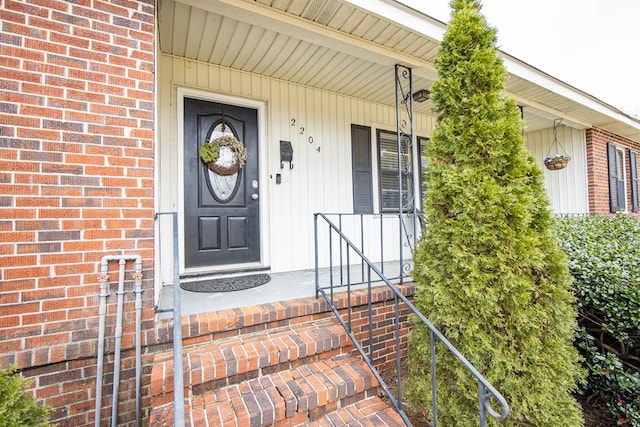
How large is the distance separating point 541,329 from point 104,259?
99.3 inches

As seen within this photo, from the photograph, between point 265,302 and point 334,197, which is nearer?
point 265,302

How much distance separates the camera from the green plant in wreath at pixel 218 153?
127 inches

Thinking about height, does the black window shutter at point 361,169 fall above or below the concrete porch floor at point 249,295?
above

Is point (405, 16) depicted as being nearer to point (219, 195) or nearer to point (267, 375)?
point (219, 195)

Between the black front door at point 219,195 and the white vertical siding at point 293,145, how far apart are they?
0.13m

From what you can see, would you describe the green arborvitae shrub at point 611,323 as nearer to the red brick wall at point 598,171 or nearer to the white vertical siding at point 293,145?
the white vertical siding at point 293,145

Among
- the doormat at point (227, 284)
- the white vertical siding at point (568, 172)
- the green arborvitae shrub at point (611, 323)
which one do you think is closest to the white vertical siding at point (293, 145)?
the doormat at point (227, 284)

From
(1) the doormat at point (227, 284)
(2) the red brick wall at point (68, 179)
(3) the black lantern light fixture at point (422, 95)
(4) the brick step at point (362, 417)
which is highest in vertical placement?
(3) the black lantern light fixture at point (422, 95)

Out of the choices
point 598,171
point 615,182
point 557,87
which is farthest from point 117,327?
point 615,182

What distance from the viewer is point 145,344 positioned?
175 centimetres

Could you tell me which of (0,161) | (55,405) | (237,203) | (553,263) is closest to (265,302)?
(55,405)

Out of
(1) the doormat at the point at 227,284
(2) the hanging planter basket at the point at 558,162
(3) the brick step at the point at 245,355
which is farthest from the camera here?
(2) the hanging planter basket at the point at 558,162

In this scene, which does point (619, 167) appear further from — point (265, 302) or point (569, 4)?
point (265, 302)

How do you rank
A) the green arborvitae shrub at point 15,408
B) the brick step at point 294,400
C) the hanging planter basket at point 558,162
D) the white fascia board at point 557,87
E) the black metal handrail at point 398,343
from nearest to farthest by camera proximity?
1. the green arborvitae shrub at point 15,408
2. the black metal handrail at point 398,343
3. the brick step at point 294,400
4. the white fascia board at point 557,87
5. the hanging planter basket at point 558,162
